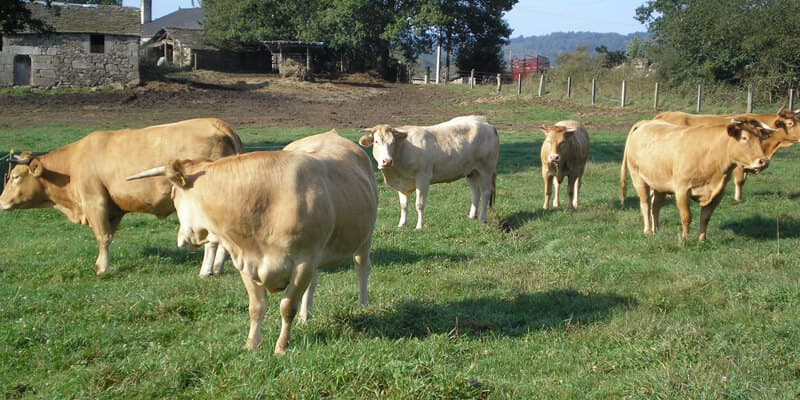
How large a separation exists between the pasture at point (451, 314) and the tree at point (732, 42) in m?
28.4

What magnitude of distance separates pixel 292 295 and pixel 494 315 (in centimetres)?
221

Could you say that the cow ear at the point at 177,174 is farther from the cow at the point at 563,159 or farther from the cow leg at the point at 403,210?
the cow at the point at 563,159

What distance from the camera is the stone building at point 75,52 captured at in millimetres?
40812

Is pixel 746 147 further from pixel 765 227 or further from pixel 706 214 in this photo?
pixel 765 227

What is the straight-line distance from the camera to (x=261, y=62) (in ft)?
188

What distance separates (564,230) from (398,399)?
725 centimetres

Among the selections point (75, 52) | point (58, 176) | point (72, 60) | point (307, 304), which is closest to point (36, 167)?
point (58, 176)

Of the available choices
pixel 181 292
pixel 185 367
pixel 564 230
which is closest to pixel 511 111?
pixel 564 230

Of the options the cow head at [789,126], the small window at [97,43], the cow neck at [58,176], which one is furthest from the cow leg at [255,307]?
the small window at [97,43]

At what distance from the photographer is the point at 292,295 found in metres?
5.80

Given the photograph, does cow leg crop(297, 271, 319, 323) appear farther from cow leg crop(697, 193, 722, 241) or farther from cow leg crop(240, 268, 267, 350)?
cow leg crop(697, 193, 722, 241)

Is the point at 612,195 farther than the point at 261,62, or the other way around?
the point at 261,62

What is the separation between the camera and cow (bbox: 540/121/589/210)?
45.0 feet

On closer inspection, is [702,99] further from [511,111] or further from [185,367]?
[185,367]
